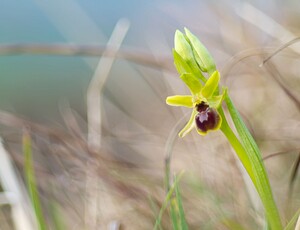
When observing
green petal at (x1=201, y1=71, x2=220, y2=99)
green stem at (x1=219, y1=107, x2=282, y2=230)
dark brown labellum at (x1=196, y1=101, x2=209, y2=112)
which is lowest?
green stem at (x1=219, y1=107, x2=282, y2=230)

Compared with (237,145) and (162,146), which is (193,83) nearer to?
(237,145)

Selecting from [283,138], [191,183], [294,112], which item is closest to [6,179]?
[191,183]

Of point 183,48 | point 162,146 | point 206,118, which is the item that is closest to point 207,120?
point 206,118

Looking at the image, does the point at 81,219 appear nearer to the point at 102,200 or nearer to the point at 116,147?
the point at 102,200

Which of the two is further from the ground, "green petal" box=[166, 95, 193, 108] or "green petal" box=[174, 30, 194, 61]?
"green petal" box=[174, 30, 194, 61]
